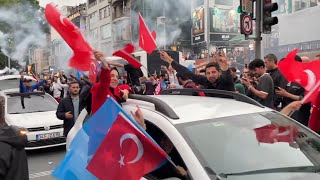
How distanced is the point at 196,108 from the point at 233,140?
1.59ft

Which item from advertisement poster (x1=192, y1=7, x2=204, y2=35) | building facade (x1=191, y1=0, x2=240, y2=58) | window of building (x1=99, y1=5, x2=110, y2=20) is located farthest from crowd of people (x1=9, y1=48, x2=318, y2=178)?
window of building (x1=99, y1=5, x2=110, y2=20)

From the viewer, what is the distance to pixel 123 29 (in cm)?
5538

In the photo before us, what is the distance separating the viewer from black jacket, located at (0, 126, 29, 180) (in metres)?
3.00

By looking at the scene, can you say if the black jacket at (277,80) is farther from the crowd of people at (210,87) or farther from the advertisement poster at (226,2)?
the advertisement poster at (226,2)

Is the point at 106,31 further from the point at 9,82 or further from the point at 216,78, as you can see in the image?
the point at 216,78

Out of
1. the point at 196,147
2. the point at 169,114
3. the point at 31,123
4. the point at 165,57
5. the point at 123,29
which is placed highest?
the point at 123,29

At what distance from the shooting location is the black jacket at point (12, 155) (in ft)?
9.86

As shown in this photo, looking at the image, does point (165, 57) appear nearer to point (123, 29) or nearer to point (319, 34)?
point (319, 34)

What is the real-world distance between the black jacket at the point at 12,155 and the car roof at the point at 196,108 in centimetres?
107

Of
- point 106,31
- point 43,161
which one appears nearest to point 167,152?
point 43,161

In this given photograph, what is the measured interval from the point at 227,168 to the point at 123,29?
53679 millimetres

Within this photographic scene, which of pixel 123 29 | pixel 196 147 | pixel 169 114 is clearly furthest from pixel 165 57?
pixel 123 29

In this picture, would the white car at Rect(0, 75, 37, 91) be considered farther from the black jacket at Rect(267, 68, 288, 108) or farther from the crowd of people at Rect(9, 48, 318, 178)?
the black jacket at Rect(267, 68, 288, 108)

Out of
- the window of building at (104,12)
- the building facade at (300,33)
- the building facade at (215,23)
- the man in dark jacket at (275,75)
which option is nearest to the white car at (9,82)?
the building facade at (300,33)
